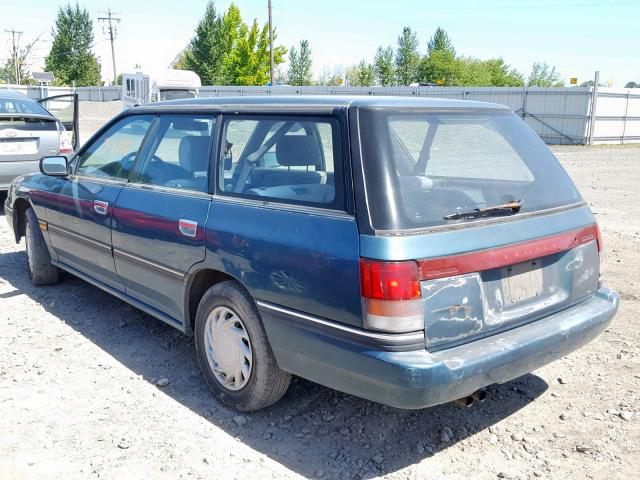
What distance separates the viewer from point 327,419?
3.57m

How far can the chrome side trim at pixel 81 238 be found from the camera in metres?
4.55

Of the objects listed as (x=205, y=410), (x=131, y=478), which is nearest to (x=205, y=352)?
(x=205, y=410)

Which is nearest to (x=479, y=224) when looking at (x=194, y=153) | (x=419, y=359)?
(x=419, y=359)

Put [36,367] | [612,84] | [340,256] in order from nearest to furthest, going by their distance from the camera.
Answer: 1. [340,256]
2. [36,367]
3. [612,84]

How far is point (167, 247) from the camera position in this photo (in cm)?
386

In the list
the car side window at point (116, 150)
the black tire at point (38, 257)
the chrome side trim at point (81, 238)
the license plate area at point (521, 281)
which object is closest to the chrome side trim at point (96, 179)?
the car side window at point (116, 150)

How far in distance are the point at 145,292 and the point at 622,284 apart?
4.14 meters

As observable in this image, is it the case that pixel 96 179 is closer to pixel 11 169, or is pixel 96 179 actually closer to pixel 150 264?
pixel 150 264

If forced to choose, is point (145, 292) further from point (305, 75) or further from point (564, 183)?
point (305, 75)

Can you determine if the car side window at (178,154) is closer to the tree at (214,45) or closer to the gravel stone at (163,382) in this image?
the gravel stone at (163,382)

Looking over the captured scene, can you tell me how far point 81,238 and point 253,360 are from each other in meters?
2.14

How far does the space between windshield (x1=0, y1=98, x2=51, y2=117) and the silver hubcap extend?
704 cm

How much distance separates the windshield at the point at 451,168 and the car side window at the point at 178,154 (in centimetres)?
120

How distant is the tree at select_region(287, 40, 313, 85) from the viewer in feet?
214
